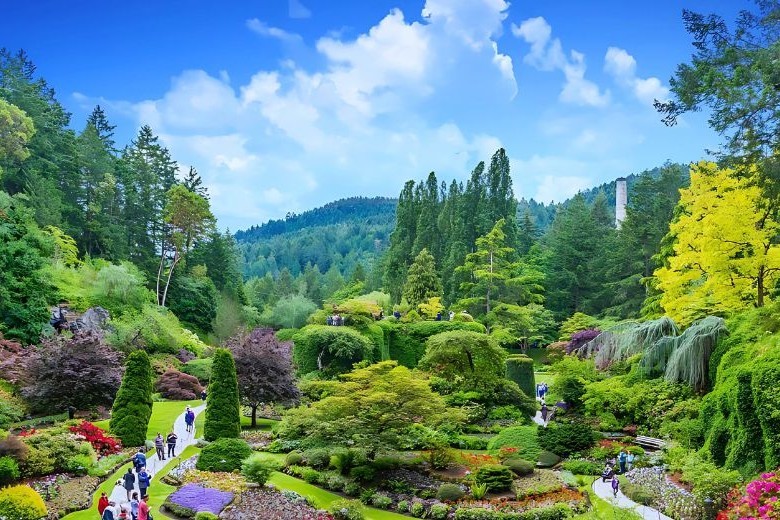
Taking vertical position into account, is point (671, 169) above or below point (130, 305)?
above

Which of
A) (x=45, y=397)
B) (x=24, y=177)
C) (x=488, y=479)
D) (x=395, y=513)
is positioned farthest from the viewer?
(x=24, y=177)

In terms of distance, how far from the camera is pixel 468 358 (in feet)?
108

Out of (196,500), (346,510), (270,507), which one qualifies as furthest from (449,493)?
(196,500)

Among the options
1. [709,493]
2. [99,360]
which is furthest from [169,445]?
[709,493]

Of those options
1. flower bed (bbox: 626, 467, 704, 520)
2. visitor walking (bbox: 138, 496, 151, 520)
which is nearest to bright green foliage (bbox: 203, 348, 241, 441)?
visitor walking (bbox: 138, 496, 151, 520)

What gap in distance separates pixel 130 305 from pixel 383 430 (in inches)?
1131

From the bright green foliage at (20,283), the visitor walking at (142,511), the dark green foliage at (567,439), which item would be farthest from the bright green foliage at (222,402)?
the bright green foliage at (20,283)

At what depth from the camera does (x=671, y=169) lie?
58.5 m

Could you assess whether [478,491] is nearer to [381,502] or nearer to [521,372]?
[381,502]

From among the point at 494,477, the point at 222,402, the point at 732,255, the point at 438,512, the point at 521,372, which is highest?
the point at 732,255

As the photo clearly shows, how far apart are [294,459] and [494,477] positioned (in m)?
6.78

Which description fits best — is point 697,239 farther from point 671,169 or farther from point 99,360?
point 671,169

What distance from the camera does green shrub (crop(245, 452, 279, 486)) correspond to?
19.3 metres

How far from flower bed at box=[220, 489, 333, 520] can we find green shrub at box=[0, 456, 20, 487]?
19.8 feet
